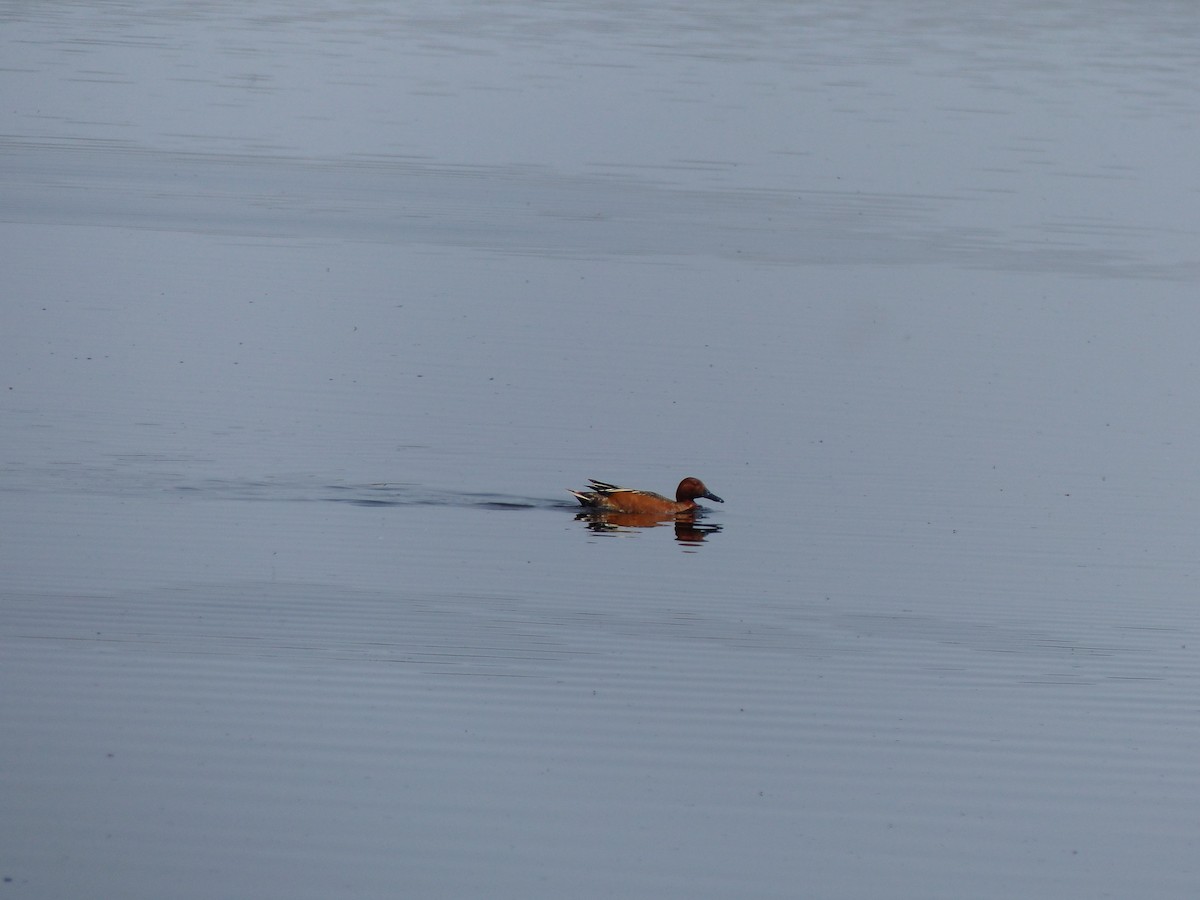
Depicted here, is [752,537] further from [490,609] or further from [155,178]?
[155,178]

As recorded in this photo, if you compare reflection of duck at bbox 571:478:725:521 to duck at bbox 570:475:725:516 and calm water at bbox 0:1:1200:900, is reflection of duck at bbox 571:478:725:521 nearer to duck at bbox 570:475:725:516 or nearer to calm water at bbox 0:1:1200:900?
duck at bbox 570:475:725:516

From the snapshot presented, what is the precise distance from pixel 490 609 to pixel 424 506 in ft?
8.13

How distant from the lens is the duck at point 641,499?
15.5 meters

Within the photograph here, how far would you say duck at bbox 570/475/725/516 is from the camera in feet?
50.8

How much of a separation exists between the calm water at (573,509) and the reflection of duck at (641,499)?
0.24 m

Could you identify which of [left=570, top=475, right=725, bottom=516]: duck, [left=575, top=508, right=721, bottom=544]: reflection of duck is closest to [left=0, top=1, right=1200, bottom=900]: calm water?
[left=575, top=508, right=721, bottom=544]: reflection of duck

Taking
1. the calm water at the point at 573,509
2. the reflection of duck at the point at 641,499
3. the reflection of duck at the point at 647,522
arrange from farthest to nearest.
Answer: the reflection of duck at the point at 641,499 → the reflection of duck at the point at 647,522 → the calm water at the point at 573,509

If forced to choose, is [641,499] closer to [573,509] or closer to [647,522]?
[647,522]

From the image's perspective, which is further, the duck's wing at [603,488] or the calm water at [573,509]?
the duck's wing at [603,488]

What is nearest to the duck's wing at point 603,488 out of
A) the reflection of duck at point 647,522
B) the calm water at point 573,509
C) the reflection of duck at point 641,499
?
the reflection of duck at point 641,499

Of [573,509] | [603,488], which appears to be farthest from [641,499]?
[573,509]

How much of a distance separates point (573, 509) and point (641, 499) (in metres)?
0.57

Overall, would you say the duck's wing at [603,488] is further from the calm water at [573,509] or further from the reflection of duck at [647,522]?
the calm water at [573,509]

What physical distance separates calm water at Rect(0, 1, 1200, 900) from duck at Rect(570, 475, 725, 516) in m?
0.21
